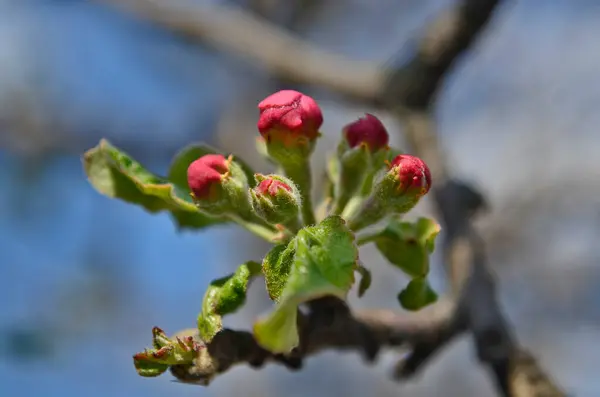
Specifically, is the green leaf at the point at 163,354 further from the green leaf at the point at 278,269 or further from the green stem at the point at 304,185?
the green stem at the point at 304,185

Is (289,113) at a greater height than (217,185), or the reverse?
(289,113)

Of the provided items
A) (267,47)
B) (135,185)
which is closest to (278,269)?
(135,185)

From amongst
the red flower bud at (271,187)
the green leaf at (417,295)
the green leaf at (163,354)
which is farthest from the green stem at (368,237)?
the green leaf at (163,354)

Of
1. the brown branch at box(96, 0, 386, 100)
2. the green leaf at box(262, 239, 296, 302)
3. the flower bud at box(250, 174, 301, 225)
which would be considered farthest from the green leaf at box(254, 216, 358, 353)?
the brown branch at box(96, 0, 386, 100)

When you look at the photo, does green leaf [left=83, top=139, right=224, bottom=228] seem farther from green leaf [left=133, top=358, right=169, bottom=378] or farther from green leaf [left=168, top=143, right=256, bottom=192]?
green leaf [left=133, top=358, right=169, bottom=378]

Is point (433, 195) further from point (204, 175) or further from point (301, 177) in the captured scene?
point (204, 175)

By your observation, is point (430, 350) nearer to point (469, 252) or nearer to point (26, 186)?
point (469, 252)
